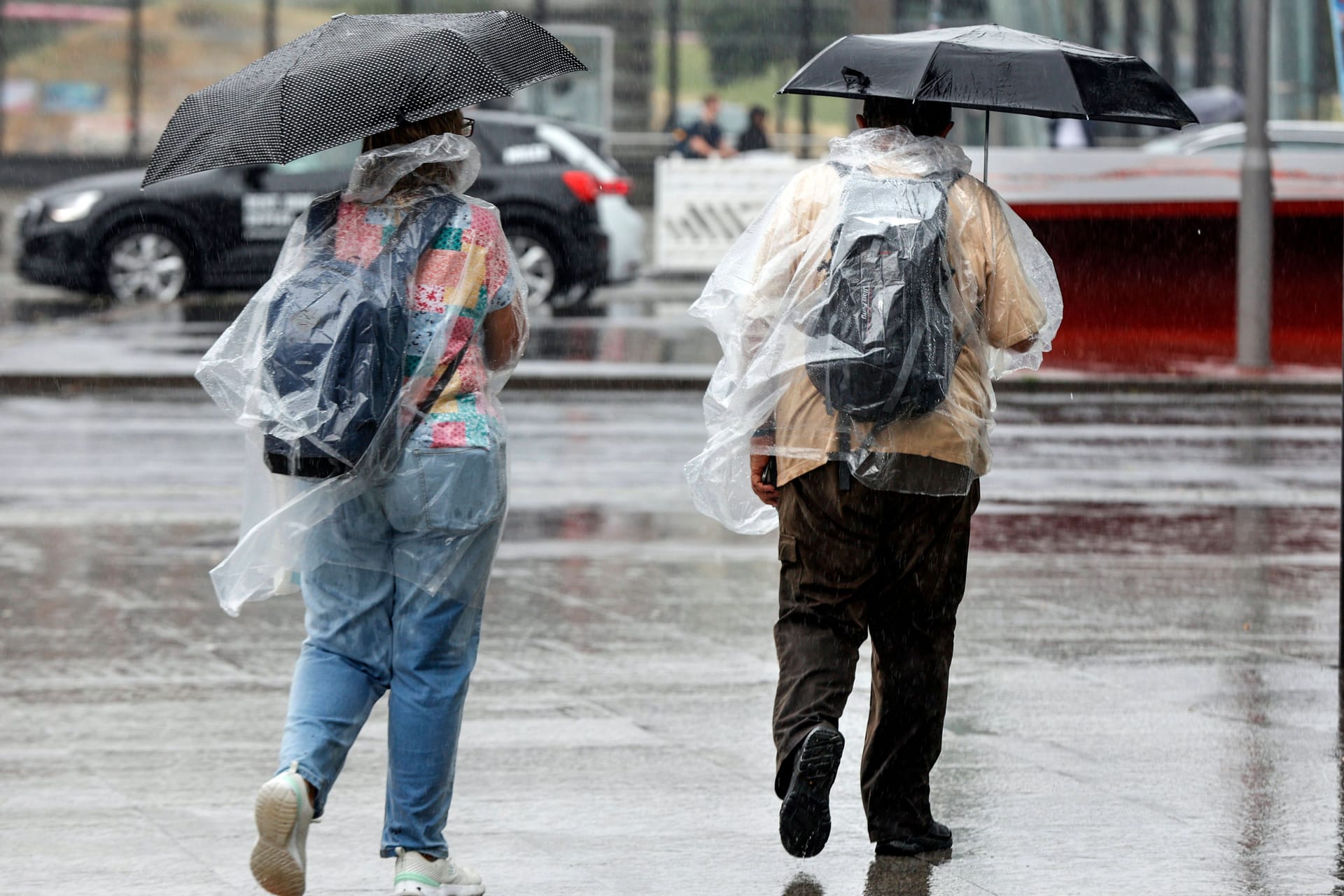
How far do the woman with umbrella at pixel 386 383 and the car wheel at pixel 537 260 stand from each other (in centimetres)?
1566

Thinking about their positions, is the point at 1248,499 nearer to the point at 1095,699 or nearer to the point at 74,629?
the point at 1095,699

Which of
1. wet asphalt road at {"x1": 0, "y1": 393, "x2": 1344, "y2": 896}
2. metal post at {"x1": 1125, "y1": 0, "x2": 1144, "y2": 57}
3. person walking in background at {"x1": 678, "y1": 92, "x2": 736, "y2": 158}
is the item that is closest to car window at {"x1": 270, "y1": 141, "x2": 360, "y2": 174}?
person walking in background at {"x1": 678, "y1": 92, "x2": 736, "y2": 158}

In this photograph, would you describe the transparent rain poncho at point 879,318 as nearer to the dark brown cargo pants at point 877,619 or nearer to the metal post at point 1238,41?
the dark brown cargo pants at point 877,619

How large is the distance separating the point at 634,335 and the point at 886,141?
14.4 m

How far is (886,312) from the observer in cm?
454

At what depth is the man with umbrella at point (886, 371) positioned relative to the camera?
15.0 feet

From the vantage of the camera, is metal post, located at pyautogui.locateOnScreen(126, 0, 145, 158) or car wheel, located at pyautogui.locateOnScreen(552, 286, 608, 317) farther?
metal post, located at pyautogui.locateOnScreen(126, 0, 145, 158)

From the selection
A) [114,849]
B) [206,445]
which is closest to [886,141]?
[114,849]

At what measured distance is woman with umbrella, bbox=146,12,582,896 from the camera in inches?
167

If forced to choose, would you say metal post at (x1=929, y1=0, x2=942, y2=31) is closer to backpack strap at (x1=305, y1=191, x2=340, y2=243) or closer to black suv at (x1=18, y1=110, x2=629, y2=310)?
black suv at (x1=18, y1=110, x2=629, y2=310)

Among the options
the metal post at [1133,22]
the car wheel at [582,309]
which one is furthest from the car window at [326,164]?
the metal post at [1133,22]

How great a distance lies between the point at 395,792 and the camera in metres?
4.43

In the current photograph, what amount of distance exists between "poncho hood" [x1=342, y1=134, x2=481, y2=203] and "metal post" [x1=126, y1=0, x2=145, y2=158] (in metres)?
26.4

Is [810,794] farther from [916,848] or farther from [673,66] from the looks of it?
[673,66]
